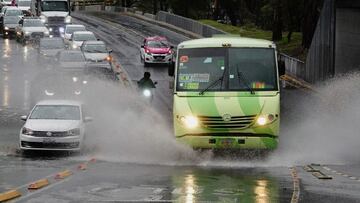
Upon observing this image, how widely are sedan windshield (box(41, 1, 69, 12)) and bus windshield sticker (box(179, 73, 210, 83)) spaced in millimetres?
46074

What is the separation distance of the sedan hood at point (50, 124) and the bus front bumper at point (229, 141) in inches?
168

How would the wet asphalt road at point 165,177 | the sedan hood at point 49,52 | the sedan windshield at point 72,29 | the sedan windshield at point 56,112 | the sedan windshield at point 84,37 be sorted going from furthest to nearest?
the sedan windshield at point 72,29 < the sedan windshield at point 84,37 < the sedan hood at point 49,52 < the sedan windshield at point 56,112 < the wet asphalt road at point 165,177

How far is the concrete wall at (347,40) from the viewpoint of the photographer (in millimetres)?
43844

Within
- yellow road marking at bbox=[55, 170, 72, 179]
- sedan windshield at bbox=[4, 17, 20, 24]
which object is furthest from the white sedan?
sedan windshield at bbox=[4, 17, 20, 24]

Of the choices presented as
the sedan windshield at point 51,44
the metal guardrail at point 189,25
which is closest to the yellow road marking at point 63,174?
the sedan windshield at point 51,44

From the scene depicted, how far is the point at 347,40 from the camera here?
149 feet

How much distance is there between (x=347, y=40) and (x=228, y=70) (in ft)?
91.6

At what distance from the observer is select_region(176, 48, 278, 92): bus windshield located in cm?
1889

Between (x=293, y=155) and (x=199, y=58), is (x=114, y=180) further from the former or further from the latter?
(x=293, y=155)

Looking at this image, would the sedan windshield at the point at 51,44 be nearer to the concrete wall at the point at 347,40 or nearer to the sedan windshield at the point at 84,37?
the sedan windshield at the point at 84,37

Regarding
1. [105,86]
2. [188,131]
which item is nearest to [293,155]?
[188,131]

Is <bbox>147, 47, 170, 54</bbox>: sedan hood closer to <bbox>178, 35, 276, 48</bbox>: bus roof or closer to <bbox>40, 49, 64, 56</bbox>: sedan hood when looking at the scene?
<bbox>40, 49, 64, 56</bbox>: sedan hood

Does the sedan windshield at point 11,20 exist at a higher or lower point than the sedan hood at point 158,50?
higher

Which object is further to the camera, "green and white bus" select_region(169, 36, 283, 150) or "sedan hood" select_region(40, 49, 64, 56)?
"sedan hood" select_region(40, 49, 64, 56)
